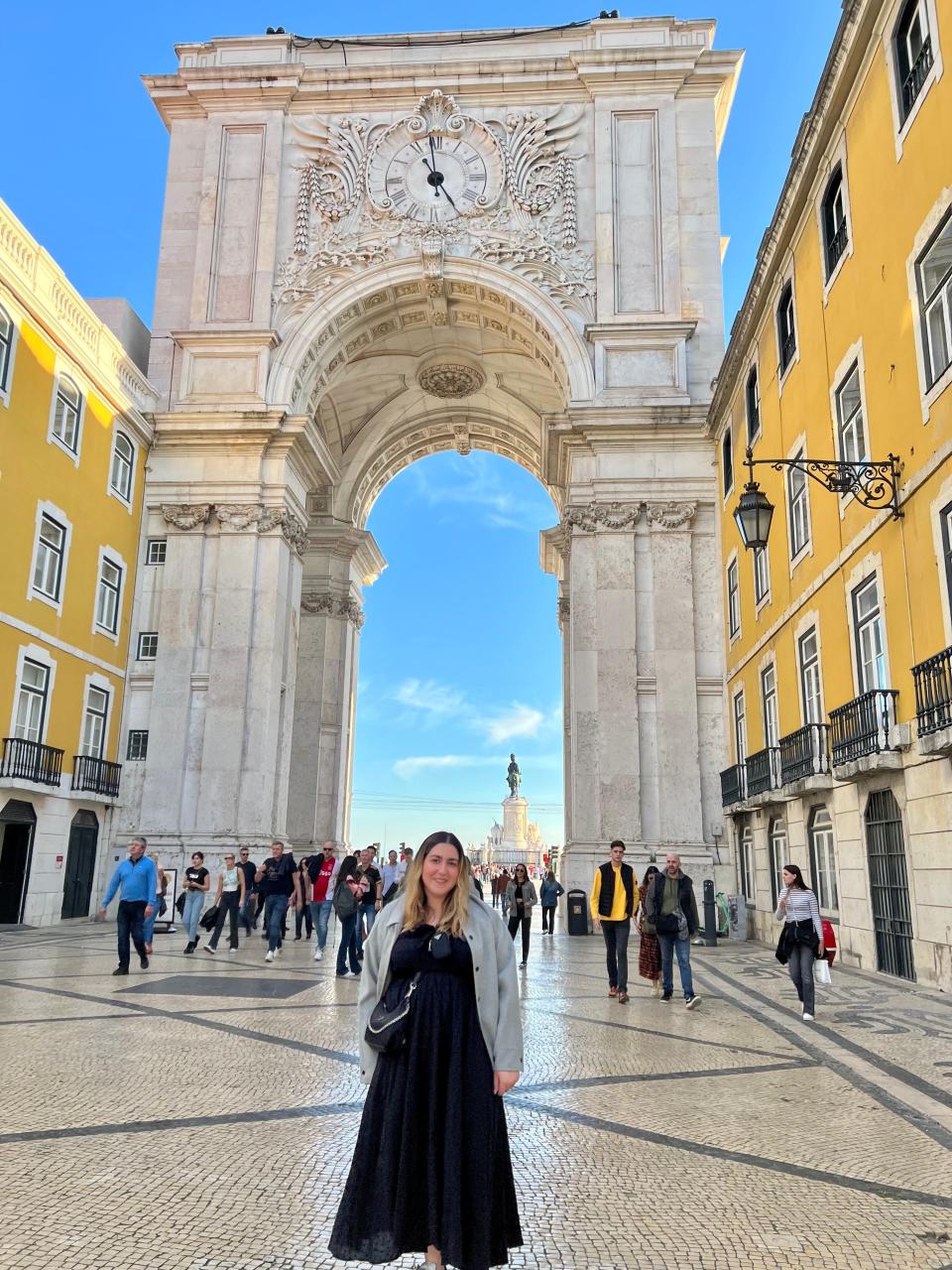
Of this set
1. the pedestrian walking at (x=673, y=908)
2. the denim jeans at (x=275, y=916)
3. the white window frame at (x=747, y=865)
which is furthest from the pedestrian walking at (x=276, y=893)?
the white window frame at (x=747, y=865)

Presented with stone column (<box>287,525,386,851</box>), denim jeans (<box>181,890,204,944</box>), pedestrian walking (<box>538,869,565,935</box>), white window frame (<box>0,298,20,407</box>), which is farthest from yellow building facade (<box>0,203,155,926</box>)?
pedestrian walking (<box>538,869,565,935</box>)

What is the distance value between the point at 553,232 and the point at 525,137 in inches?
117

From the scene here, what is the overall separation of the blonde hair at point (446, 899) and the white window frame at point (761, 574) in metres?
16.4

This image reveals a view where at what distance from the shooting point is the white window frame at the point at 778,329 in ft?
54.1

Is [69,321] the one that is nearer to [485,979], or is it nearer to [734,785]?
[734,785]

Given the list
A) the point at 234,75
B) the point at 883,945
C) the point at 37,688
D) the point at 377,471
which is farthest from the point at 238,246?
the point at 883,945

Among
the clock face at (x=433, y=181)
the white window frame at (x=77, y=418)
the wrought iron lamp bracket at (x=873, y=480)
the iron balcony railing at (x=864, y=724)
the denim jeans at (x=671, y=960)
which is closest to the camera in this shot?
the denim jeans at (x=671, y=960)

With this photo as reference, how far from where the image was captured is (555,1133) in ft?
17.8

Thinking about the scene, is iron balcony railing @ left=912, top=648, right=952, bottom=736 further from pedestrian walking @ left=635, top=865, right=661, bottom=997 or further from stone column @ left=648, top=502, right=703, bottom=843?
stone column @ left=648, top=502, right=703, bottom=843

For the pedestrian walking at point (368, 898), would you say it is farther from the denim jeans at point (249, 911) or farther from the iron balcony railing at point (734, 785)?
the iron balcony railing at point (734, 785)

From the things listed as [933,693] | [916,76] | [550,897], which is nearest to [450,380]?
[550,897]

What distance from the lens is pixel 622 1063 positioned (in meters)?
7.25

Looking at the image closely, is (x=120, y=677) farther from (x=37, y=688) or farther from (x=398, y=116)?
(x=398, y=116)

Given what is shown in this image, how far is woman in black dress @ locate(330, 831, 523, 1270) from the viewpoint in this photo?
3.19m
